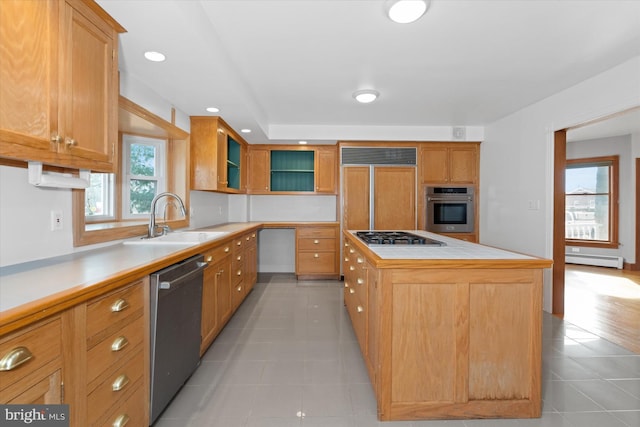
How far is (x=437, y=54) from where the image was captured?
8.02ft

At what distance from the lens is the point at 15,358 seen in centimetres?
83

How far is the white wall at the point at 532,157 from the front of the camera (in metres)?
2.71

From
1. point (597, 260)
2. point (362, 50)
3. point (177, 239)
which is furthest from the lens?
point (597, 260)

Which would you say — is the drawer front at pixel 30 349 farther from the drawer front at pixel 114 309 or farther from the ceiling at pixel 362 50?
the ceiling at pixel 362 50

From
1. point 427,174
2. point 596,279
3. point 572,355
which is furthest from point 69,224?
point 596,279

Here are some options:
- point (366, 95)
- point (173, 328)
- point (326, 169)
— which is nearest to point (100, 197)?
point (173, 328)

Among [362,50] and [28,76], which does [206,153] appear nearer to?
[362,50]

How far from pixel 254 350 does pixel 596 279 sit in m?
5.55

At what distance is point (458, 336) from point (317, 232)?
3271mm

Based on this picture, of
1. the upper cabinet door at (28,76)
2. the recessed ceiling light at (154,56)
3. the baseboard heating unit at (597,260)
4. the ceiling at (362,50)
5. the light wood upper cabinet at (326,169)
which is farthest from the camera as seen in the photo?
the baseboard heating unit at (597,260)

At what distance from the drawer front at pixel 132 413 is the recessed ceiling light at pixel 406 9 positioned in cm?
251

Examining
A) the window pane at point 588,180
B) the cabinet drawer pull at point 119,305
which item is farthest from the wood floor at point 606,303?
the cabinet drawer pull at point 119,305

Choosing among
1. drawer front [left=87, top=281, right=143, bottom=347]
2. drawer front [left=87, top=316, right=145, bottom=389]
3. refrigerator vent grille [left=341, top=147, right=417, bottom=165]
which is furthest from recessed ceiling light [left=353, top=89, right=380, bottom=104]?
drawer front [left=87, top=316, right=145, bottom=389]

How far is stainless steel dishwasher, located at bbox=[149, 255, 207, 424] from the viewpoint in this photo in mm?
1552
